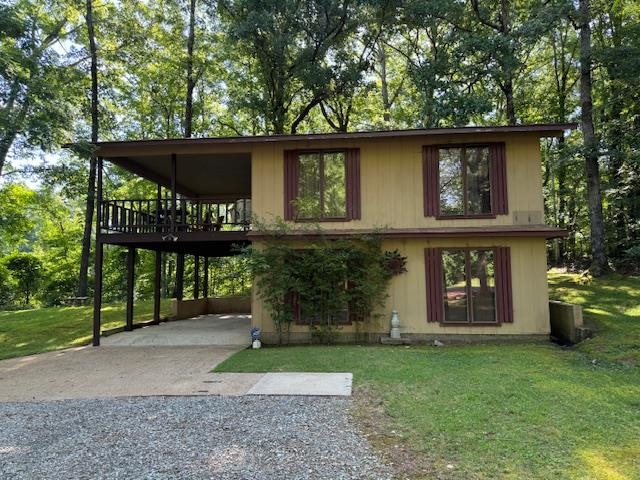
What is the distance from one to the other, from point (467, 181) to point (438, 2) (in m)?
9.39

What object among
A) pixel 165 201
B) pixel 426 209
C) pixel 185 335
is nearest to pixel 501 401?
pixel 426 209

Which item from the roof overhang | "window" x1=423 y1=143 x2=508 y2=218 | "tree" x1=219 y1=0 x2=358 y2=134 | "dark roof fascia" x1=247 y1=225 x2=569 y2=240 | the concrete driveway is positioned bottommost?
the concrete driveway

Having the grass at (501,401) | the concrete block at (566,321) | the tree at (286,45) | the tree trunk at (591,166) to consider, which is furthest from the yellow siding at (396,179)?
the tree at (286,45)

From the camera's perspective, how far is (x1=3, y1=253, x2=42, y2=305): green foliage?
83.6 feet

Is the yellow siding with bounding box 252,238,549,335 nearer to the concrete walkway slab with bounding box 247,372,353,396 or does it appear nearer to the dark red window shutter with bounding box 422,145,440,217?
the dark red window shutter with bounding box 422,145,440,217

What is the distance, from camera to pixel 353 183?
10500 millimetres

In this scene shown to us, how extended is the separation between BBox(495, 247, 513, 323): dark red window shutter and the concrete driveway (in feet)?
19.2

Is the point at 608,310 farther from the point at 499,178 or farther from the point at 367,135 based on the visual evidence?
the point at 367,135

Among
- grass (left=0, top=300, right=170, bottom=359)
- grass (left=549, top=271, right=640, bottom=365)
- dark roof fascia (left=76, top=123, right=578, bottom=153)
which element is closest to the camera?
grass (left=549, top=271, right=640, bottom=365)

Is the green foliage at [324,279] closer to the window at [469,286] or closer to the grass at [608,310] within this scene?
the window at [469,286]

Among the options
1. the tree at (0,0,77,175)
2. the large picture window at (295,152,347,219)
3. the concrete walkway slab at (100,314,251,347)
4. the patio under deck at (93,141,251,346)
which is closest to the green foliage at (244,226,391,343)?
the large picture window at (295,152,347,219)

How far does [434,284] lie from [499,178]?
9.42 feet

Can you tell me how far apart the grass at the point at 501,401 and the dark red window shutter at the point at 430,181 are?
318cm

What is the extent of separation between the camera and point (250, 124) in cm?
2373
